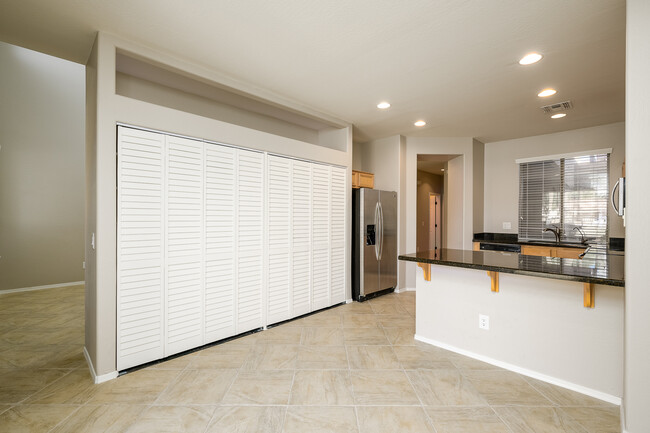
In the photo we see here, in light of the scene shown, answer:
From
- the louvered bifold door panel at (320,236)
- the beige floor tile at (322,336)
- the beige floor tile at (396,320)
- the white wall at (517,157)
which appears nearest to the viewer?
the beige floor tile at (322,336)

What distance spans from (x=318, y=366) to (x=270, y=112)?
10.0 ft

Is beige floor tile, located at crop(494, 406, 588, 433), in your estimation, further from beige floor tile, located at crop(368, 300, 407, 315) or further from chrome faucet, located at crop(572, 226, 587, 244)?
chrome faucet, located at crop(572, 226, 587, 244)

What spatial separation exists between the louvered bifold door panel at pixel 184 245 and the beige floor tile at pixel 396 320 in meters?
2.09

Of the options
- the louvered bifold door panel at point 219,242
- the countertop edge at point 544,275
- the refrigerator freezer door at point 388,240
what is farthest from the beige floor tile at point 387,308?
the louvered bifold door panel at point 219,242

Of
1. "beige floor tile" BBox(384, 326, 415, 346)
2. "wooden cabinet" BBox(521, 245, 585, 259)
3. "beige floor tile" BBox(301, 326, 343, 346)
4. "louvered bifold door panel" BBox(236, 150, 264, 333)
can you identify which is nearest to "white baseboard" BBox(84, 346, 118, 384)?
"louvered bifold door panel" BBox(236, 150, 264, 333)

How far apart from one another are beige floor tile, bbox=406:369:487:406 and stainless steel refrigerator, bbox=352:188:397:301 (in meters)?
2.18

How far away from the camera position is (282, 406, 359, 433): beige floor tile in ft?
6.15

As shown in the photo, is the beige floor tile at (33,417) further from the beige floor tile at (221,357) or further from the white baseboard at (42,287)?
the white baseboard at (42,287)

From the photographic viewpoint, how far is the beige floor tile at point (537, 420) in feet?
6.11

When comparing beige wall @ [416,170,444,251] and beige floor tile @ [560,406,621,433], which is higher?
beige wall @ [416,170,444,251]

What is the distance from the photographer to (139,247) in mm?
2590

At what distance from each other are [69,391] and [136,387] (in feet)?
1.53

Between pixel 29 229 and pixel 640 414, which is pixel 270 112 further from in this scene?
pixel 29 229

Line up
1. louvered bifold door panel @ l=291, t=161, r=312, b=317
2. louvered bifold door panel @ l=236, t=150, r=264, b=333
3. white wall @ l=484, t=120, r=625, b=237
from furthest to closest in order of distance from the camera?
white wall @ l=484, t=120, r=625, b=237 → louvered bifold door panel @ l=291, t=161, r=312, b=317 → louvered bifold door panel @ l=236, t=150, r=264, b=333
